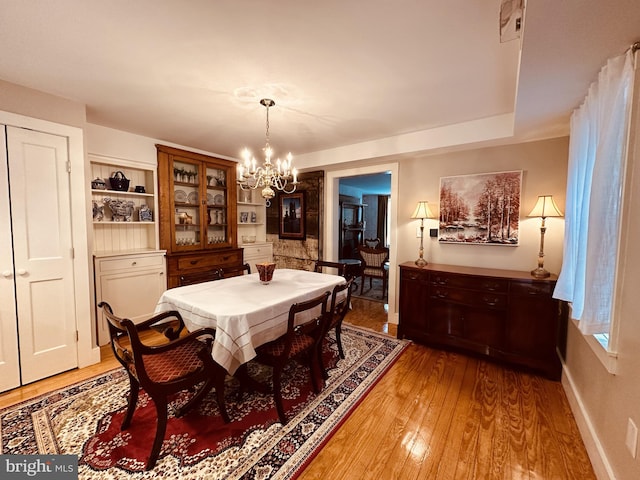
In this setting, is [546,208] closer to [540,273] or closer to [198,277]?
[540,273]

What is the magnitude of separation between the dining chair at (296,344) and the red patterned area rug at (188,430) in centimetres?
16

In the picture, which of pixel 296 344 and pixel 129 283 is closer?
pixel 296 344

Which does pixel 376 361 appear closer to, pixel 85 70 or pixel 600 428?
pixel 600 428

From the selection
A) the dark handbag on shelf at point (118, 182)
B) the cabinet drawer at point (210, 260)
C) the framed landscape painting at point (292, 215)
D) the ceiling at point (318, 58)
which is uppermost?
the ceiling at point (318, 58)

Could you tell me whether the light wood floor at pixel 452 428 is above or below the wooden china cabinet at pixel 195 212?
below

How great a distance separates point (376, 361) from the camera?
269cm

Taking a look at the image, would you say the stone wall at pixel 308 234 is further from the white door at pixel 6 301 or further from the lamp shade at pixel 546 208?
the white door at pixel 6 301

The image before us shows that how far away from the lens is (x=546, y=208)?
254 cm

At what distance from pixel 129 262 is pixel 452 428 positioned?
11.7 ft

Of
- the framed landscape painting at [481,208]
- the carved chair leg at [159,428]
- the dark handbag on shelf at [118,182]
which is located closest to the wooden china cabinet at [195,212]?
the dark handbag on shelf at [118,182]

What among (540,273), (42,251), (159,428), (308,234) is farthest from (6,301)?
(540,273)

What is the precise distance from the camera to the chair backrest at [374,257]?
4852 mm

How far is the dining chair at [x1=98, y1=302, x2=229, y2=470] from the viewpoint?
4.78 feet

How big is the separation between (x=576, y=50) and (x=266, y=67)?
68.5 inches
